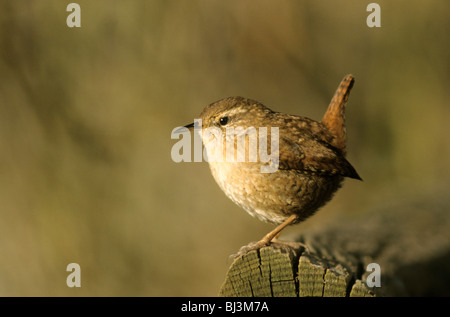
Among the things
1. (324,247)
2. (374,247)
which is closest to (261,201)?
(324,247)

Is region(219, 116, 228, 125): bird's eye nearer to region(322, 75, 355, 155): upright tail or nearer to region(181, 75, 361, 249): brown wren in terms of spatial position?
region(181, 75, 361, 249): brown wren

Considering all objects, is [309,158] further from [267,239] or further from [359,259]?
[359,259]

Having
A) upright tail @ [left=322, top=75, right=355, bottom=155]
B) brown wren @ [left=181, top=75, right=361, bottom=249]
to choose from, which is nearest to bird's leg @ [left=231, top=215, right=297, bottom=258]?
brown wren @ [left=181, top=75, right=361, bottom=249]

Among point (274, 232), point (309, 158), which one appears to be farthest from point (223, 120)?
point (274, 232)

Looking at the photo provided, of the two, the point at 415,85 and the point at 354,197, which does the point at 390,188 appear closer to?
the point at 354,197

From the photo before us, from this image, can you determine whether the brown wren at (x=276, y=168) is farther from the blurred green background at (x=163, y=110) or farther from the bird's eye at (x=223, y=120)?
the blurred green background at (x=163, y=110)

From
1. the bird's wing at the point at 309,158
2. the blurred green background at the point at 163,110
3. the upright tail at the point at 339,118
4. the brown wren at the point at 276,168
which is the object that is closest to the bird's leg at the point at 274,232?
the brown wren at the point at 276,168

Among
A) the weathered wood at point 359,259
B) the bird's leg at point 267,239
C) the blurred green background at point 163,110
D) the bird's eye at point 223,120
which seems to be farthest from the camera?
the blurred green background at point 163,110
